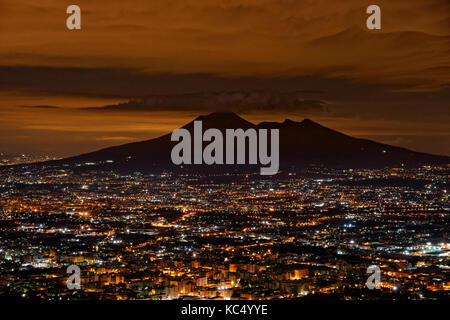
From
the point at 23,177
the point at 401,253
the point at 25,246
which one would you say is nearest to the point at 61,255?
the point at 25,246

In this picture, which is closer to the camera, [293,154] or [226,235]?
[226,235]

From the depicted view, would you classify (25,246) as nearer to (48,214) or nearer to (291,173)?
(48,214)

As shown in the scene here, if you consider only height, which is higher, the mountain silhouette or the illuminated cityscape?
the mountain silhouette

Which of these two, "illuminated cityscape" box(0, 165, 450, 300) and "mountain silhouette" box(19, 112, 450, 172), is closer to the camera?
"illuminated cityscape" box(0, 165, 450, 300)

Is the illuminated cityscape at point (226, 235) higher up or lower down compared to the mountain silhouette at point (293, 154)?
lower down

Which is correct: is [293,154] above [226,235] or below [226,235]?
above
